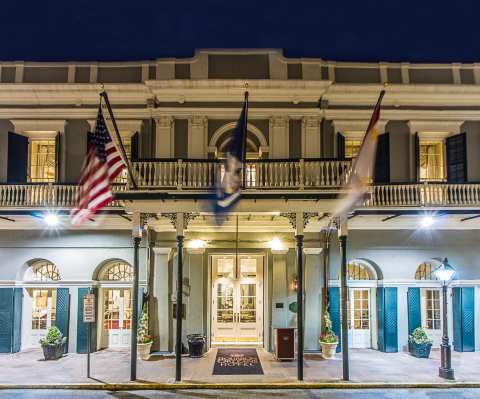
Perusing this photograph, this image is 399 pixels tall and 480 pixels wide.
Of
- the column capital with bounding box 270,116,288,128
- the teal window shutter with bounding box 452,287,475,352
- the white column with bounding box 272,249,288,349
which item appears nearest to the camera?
the teal window shutter with bounding box 452,287,475,352

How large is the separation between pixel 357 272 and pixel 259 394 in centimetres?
714

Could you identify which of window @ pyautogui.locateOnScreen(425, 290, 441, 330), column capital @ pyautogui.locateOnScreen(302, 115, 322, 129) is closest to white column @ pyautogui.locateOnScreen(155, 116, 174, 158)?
column capital @ pyautogui.locateOnScreen(302, 115, 322, 129)

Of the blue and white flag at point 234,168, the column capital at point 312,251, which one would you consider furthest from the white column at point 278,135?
the blue and white flag at point 234,168

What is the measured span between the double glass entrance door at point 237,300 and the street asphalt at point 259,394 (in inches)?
201

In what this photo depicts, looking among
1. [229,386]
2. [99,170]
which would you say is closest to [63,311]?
[99,170]

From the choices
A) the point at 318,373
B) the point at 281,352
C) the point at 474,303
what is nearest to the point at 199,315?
the point at 281,352

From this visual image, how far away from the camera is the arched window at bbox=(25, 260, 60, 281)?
58.1 ft

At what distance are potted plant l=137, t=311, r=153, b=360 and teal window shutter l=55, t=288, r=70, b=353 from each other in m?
Result: 2.75

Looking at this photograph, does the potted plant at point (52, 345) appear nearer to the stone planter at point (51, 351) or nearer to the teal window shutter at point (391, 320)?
the stone planter at point (51, 351)

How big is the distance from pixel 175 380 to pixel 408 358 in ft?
24.8

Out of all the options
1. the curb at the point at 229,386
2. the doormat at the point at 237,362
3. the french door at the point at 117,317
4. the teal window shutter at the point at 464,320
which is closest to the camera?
the curb at the point at 229,386

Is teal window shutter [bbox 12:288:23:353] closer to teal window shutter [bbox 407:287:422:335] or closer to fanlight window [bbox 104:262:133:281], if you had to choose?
fanlight window [bbox 104:262:133:281]

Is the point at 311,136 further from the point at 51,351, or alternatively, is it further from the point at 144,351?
the point at 51,351

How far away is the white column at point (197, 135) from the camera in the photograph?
17141mm
